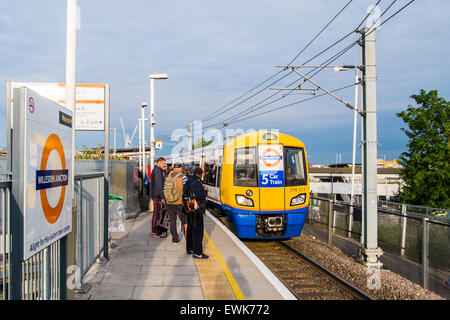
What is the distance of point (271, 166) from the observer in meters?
10.1

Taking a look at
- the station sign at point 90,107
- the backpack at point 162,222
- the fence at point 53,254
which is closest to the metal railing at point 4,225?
the fence at point 53,254

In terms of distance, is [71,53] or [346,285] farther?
[346,285]

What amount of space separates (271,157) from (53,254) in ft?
23.0

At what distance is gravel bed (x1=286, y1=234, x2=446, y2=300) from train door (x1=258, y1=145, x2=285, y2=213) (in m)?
1.64

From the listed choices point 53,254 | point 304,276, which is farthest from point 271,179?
point 53,254

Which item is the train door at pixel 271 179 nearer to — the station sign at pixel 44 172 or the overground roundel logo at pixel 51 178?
the station sign at pixel 44 172

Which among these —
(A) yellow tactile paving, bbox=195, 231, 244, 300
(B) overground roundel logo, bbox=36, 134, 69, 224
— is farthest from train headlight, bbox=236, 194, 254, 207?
(B) overground roundel logo, bbox=36, 134, 69, 224

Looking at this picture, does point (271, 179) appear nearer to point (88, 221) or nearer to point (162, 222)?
point (162, 222)

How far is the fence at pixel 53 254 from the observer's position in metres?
2.71

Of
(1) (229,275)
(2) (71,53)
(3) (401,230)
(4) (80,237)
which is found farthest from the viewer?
(3) (401,230)
